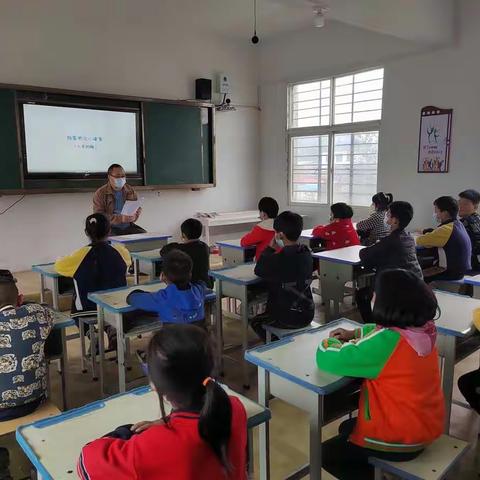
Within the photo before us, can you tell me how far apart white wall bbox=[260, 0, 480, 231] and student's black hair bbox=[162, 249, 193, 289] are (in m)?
4.35

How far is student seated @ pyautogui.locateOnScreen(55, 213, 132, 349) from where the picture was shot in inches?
120

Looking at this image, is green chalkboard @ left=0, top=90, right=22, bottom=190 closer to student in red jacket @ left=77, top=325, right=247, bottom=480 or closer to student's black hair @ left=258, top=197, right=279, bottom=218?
student's black hair @ left=258, top=197, right=279, bottom=218

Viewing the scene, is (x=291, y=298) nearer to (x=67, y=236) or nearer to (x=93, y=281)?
(x=93, y=281)

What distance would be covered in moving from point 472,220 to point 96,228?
3197 mm

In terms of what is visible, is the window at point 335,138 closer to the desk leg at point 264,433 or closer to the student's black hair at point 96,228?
the student's black hair at point 96,228

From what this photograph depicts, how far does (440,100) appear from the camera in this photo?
577cm

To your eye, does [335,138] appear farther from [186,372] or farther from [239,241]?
[186,372]

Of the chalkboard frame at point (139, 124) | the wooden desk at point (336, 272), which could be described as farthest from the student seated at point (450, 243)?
the chalkboard frame at point (139, 124)

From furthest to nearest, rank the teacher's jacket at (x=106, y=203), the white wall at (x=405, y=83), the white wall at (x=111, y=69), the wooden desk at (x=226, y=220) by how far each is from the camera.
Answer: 1. the wooden desk at (x=226, y=220)
2. the white wall at (x=111, y=69)
3. the white wall at (x=405, y=83)
4. the teacher's jacket at (x=106, y=203)

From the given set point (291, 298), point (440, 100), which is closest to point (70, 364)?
point (291, 298)

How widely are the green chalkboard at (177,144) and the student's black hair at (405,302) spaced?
223 inches

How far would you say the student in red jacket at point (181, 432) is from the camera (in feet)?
3.22

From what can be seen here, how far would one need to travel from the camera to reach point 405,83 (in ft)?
20.0

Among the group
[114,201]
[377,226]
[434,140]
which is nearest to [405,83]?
[434,140]
